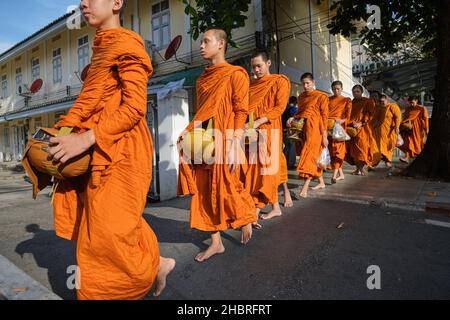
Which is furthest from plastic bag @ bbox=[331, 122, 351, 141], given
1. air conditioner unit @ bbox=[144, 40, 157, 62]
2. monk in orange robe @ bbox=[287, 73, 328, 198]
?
air conditioner unit @ bbox=[144, 40, 157, 62]

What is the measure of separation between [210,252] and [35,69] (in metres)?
21.0

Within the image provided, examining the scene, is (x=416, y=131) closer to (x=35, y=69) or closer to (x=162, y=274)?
(x=162, y=274)

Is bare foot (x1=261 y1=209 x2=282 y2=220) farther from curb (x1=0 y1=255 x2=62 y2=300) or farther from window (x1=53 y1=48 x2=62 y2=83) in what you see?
window (x1=53 y1=48 x2=62 y2=83)

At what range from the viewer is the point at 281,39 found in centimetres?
1077

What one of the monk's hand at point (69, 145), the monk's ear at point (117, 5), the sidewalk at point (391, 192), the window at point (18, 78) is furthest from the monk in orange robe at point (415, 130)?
the window at point (18, 78)

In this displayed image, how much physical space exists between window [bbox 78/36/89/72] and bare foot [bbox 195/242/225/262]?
1487cm

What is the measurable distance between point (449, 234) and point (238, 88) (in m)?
2.55

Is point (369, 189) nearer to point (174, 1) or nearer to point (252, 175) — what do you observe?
point (252, 175)

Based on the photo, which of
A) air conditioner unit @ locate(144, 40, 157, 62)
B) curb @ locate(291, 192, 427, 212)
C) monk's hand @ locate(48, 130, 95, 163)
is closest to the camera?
monk's hand @ locate(48, 130, 95, 163)

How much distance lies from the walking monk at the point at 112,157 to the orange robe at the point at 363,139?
20.0ft

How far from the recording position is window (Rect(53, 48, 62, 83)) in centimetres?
1752

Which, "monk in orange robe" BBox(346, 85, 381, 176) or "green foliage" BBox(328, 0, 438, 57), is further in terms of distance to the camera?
"green foliage" BBox(328, 0, 438, 57)

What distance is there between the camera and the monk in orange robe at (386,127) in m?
7.60

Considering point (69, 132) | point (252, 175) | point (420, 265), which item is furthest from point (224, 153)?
point (420, 265)
